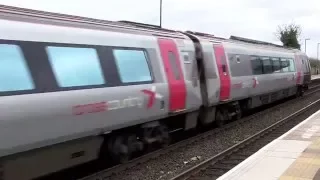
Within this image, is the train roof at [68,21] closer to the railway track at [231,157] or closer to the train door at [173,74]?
the train door at [173,74]

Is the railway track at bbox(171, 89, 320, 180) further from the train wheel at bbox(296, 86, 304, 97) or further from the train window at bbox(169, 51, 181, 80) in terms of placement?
the train wheel at bbox(296, 86, 304, 97)

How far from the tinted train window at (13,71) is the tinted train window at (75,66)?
62 centimetres

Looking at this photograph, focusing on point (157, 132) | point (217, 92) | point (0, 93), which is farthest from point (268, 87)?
point (0, 93)

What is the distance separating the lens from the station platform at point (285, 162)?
25.3 ft

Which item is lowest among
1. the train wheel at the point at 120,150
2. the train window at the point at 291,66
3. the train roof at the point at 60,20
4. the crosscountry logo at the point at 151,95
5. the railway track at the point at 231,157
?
the railway track at the point at 231,157

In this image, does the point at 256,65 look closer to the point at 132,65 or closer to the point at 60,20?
the point at 132,65

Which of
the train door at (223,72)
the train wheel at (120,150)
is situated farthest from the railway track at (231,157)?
the train door at (223,72)

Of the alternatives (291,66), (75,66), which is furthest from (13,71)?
(291,66)

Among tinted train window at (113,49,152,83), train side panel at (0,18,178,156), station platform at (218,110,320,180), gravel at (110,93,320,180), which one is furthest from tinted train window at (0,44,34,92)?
station platform at (218,110,320,180)

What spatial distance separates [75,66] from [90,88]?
46cm

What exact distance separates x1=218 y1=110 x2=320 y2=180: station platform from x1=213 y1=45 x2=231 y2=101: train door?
3.27 m

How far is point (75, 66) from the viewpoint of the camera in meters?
7.99

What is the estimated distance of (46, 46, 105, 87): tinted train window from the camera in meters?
7.54

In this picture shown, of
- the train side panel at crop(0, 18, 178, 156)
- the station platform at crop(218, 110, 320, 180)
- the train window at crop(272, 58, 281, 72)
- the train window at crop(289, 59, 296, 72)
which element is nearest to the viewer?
A: the train side panel at crop(0, 18, 178, 156)
